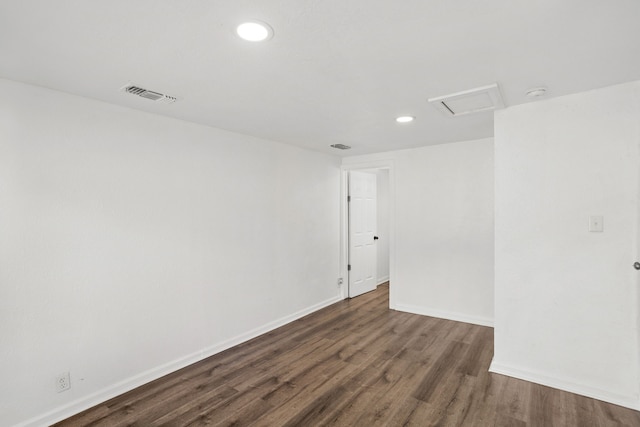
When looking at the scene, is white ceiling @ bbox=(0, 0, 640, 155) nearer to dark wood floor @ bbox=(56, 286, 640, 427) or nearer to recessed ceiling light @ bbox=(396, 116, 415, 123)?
recessed ceiling light @ bbox=(396, 116, 415, 123)

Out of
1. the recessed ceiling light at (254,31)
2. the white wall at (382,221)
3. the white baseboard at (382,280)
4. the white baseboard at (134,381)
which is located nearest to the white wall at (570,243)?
the recessed ceiling light at (254,31)

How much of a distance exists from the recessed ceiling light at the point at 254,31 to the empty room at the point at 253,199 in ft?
0.04

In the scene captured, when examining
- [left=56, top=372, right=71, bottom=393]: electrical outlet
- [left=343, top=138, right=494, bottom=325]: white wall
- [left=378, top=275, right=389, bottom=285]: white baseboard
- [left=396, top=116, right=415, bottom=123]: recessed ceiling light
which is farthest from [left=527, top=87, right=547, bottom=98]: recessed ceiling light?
[left=378, top=275, right=389, bottom=285]: white baseboard

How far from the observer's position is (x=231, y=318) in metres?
3.35

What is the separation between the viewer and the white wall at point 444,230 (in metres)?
3.86

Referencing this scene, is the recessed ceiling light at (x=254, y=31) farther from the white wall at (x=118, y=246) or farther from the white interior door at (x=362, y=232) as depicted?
the white interior door at (x=362, y=232)

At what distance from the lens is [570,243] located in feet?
8.00

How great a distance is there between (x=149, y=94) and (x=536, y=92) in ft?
9.27

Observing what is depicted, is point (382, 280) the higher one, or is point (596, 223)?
point (596, 223)

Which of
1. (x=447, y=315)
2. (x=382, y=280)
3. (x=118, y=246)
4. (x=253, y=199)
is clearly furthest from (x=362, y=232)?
(x=118, y=246)

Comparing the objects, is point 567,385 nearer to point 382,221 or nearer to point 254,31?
point 254,31

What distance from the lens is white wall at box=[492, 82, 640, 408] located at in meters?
2.25

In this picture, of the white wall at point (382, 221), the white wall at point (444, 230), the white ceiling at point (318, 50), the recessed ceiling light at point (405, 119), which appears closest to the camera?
the white ceiling at point (318, 50)

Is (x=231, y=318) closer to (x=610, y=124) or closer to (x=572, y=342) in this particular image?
(x=572, y=342)
